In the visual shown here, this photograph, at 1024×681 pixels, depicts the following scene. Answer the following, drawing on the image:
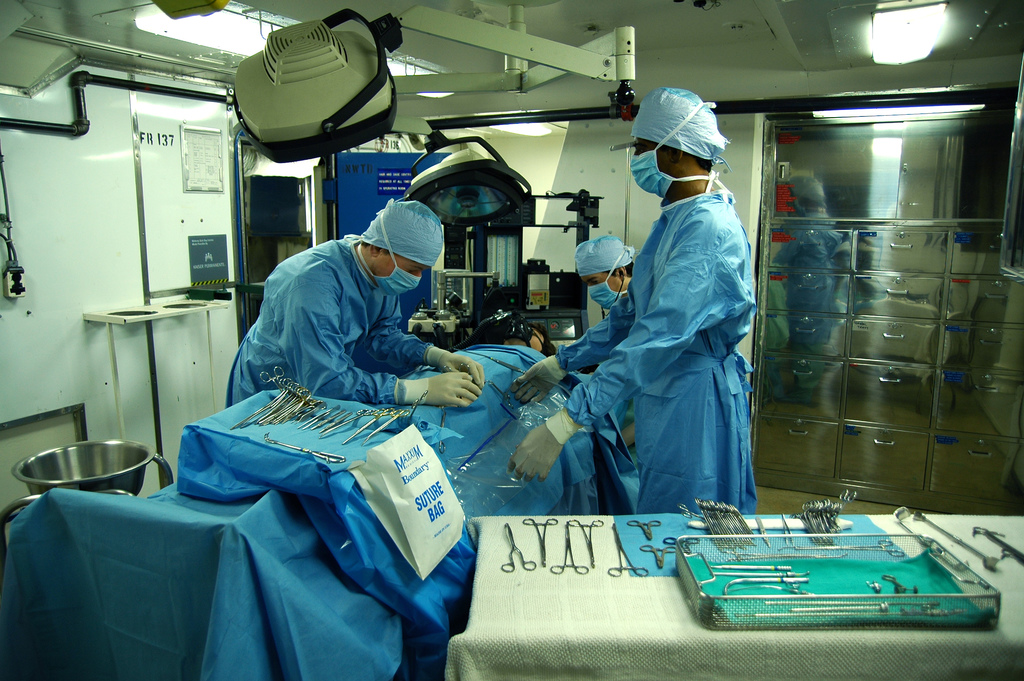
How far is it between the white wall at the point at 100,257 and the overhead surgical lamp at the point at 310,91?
2170mm

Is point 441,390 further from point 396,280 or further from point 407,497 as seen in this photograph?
point 407,497

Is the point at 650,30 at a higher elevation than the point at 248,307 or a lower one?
higher

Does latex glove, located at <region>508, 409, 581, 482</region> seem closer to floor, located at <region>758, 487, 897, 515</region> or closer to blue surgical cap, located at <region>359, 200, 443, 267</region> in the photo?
blue surgical cap, located at <region>359, 200, 443, 267</region>

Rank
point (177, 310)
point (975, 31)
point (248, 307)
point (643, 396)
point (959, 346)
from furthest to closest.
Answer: point (248, 307)
point (959, 346)
point (177, 310)
point (975, 31)
point (643, 396)

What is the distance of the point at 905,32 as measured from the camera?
9.23ft

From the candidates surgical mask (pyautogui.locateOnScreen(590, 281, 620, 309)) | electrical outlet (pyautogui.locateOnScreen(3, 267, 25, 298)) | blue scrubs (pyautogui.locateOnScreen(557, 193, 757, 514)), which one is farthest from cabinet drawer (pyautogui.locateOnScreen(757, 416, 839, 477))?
electrical outlet (pyautogui.locateOnScreen(3, 267, 25, 298))

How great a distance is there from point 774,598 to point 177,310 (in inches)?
127

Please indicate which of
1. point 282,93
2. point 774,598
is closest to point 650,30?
point 282,93

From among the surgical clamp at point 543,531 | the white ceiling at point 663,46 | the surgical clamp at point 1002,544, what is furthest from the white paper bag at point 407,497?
the white ceiling at point 663,46

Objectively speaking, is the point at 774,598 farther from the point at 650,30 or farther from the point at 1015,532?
the point at 650,30

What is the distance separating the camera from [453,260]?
359cm

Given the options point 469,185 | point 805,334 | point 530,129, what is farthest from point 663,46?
point 469,185

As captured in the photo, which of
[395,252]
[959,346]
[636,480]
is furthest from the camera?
[959,346]

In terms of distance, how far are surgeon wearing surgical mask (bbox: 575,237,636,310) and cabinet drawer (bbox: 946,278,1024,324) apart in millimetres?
1861
